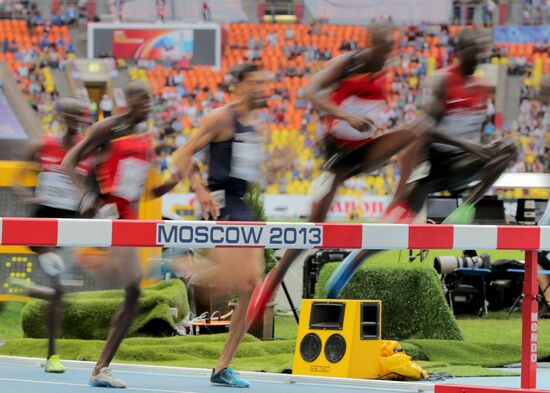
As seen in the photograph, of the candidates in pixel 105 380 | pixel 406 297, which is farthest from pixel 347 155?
pixel 406 297

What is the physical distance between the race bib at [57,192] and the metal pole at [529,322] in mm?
3681

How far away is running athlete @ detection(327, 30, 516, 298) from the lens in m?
7.27

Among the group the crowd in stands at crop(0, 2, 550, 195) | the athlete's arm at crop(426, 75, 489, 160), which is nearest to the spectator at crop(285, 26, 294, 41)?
the crowd in stands at crop(0, 2, 550, 195)

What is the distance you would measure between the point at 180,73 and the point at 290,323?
85.9 ft

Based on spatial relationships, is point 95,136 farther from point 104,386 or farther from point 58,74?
point 58,74

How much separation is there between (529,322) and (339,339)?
2.28 m

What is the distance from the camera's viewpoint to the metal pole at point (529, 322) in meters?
6.26

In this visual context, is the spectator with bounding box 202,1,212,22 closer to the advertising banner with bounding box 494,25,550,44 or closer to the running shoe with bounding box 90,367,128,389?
the advertising banner with bounding box 494,25,550,44

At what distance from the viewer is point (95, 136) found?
7488 mm

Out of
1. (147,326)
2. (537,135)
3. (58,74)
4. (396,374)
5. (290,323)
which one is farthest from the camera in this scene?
(58,74)

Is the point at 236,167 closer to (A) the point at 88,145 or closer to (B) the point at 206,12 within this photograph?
(A) the point at 88,145

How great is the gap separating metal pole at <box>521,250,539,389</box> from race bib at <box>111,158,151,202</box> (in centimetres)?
273

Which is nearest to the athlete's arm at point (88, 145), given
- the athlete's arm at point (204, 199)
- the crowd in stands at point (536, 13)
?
the athlete's arm at point (204, 199)

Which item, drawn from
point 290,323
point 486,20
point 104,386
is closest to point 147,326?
point 290,323
